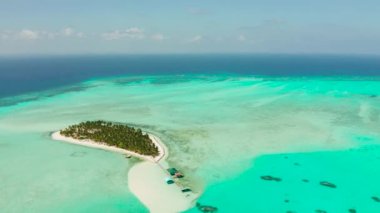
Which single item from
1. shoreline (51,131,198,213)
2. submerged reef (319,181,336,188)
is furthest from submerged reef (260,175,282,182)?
shoreline (51,131,198,213)

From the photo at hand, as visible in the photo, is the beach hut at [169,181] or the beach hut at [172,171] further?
Result: the beach hut at [172,171]

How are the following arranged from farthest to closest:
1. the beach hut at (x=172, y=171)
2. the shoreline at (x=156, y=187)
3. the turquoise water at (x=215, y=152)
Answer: the beach hut at (x=172, y=171) < the turquoise water at (x=215, y=152) < the shoreline at (x=156, y=187)

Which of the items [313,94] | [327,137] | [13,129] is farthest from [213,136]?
[313,94]

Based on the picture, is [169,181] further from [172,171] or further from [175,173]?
[172,171]

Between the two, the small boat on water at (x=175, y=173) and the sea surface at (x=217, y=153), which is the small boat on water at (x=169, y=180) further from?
the sea surface at (x=217, y=153)

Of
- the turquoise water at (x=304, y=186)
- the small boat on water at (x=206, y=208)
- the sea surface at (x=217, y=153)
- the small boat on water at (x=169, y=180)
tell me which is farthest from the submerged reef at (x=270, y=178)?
the small boat on water at (x=169, y=180)

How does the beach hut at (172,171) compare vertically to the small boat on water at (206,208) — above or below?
above
